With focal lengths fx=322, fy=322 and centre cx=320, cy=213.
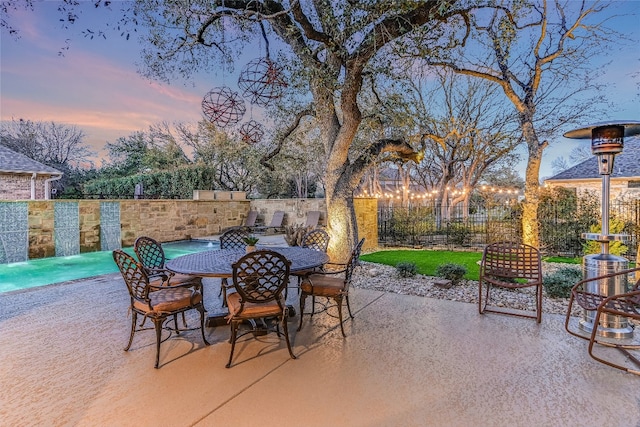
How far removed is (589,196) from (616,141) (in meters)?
6.25

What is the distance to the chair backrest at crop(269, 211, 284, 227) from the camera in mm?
11812

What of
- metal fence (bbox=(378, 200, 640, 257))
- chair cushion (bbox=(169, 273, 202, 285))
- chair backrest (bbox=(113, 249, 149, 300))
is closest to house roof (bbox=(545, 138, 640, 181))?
metal fence (bbox=(378, 200, 640, 257))

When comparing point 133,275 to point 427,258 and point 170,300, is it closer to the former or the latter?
point 170,300

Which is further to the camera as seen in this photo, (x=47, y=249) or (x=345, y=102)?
(x=47, y=249)

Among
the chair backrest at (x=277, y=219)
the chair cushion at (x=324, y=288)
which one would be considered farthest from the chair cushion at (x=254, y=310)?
the chair backrest at (x=277, y=219)

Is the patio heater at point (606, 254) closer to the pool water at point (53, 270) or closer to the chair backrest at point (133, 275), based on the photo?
the chair backrest at point (133, 275)

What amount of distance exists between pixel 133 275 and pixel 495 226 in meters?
9.10

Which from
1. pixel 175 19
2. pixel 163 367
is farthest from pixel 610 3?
pixel 163 367

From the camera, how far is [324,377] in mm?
2545

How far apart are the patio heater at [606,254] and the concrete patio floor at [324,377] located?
40 centimetres

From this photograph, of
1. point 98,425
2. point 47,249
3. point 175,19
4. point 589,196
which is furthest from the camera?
point 589,196

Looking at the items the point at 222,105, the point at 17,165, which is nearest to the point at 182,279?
the point at 222,105

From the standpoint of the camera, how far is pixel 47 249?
7.72 meters

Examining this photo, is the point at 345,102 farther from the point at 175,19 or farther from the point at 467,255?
the point at 467,255
